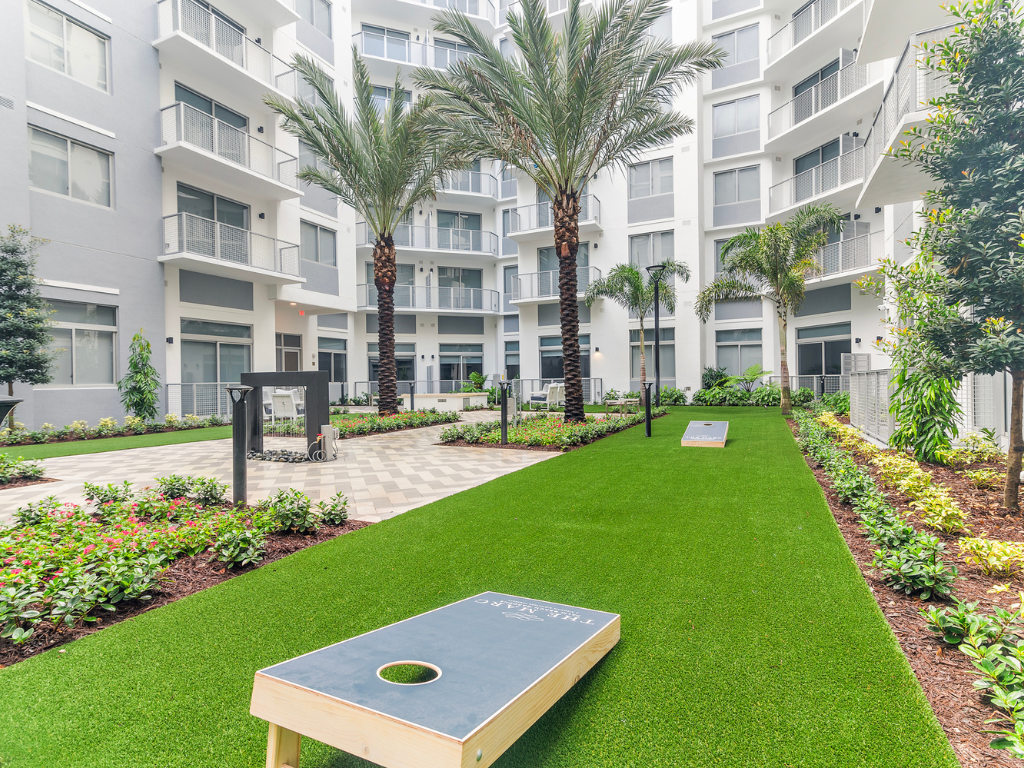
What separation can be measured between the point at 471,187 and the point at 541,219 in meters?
5.12

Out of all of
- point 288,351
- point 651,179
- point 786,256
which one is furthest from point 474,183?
point 786,256

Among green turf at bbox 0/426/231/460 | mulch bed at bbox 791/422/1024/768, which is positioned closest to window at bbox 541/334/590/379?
green turf at bbox 0/426/231/460

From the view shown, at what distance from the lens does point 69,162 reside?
13773 millimetres

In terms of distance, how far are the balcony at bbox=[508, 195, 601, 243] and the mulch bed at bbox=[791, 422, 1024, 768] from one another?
805 inches

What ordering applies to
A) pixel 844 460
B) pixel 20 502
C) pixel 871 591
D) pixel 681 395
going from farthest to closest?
pixel 681 395, pixel 844 460, pixel 20 502, pixel 871 591

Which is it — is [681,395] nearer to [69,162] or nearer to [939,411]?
[939,411]

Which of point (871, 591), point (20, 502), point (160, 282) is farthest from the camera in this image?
point (160, 282)

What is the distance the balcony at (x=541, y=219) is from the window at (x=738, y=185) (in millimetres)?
5234

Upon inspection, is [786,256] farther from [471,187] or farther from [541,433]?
[471,187]

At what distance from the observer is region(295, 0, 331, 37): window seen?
69.8 ft

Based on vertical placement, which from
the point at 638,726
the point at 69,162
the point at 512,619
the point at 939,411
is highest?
the point at 69,162

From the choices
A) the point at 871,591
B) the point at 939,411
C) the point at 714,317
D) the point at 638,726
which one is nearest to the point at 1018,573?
the point at 871,591

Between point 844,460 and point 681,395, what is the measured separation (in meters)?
15.4

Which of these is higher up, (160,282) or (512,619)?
(160,282)
